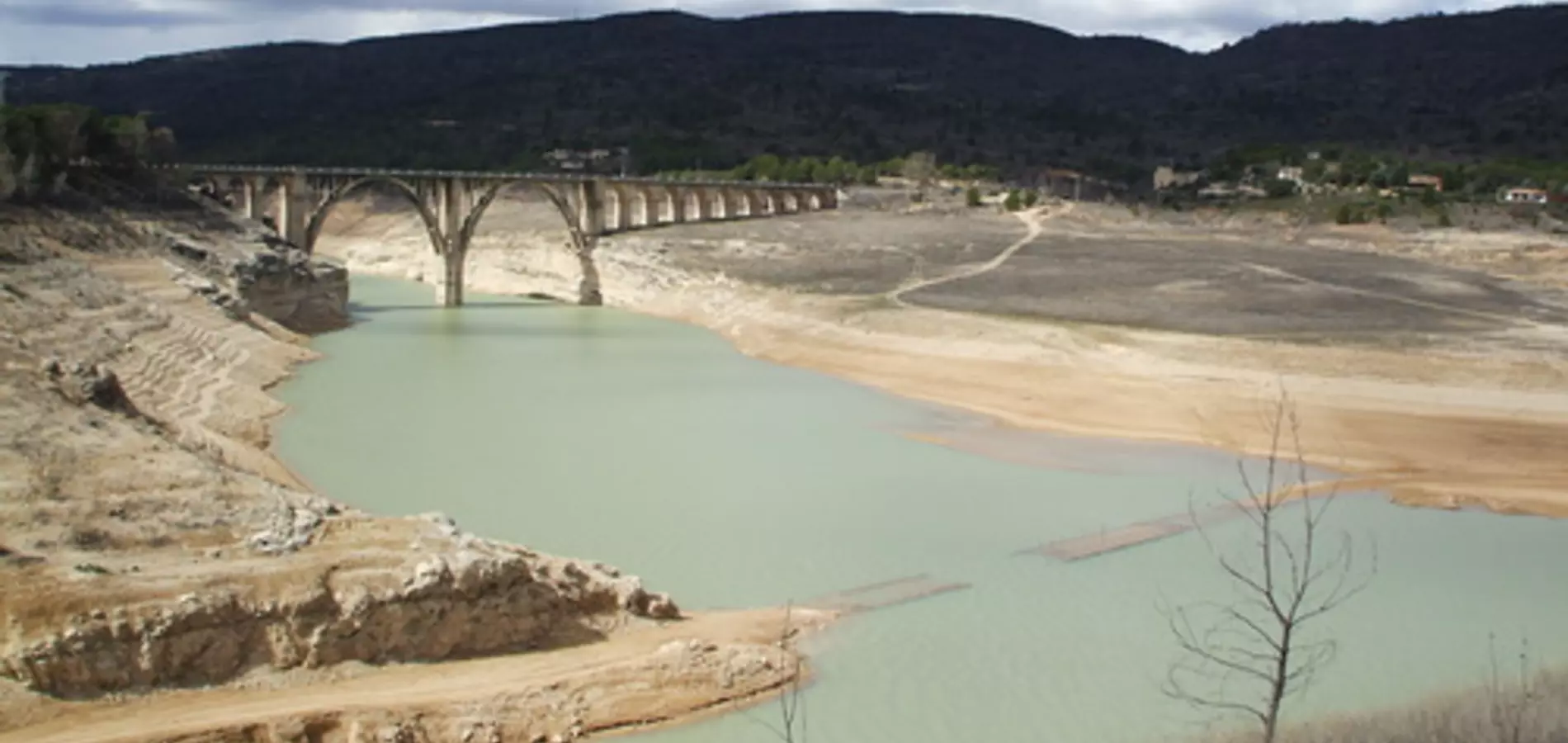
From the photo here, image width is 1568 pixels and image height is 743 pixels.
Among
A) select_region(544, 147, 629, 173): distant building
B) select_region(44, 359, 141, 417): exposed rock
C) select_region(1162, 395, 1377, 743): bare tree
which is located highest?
select_region(544, 147, 629, 173): distant building

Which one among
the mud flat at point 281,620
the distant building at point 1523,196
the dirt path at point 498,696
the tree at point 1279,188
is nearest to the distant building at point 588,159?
the tree at point 1279,188

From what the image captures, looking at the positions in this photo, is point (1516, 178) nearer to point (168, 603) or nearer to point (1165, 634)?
point (1165, 634)

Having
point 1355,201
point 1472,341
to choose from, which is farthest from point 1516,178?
point 1472,341

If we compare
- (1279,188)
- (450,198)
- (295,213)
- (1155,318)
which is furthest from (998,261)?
(1279,188)

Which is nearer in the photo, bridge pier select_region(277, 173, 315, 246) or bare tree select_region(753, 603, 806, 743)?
bare tree select_region(753, 603, 806, 743)

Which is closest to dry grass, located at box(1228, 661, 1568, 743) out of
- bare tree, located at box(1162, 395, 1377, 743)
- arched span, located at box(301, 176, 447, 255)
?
bare tree, located at box(1162, 395, 1377, 743)

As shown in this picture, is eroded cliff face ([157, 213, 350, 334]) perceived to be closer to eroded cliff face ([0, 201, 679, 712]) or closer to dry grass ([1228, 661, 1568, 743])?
eroded cliff face ([0, 201, 679, 712])

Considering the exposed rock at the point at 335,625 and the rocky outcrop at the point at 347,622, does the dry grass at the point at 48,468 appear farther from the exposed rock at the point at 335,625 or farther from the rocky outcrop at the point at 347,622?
the rocky outcrop at the point at 347,622
